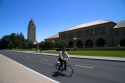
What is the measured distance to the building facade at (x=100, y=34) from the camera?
74.4 m

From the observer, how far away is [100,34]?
8188 cm

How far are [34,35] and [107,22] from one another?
92215mm

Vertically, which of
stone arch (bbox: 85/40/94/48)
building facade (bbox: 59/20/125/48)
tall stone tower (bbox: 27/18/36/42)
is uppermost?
tall stone tower (bbox: 27/18/36/42)

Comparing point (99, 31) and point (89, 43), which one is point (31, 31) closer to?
point (89, 43)

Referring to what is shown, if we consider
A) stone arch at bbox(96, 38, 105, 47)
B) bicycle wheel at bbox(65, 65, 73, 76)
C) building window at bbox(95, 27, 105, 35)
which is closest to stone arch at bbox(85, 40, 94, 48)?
stone arch at bbox(96, 38, 105, 47)

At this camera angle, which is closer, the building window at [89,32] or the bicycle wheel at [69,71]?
the bicycle wheel at [69,71]

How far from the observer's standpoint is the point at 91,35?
287ft

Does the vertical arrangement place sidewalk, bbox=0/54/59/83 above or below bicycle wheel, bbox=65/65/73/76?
below

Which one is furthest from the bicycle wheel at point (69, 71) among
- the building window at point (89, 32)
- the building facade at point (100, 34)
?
the building window at point (89, 32)

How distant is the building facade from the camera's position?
7438 cm

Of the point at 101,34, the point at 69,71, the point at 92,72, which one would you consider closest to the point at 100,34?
the point at 101,34

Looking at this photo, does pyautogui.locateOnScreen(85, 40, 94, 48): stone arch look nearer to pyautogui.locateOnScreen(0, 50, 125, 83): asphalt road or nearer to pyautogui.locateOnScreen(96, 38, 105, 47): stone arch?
pyautogui.locateOnScreen(96, 38, 105, 47): stone arch

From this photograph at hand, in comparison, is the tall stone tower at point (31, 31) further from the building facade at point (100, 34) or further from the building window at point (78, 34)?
the building window at point (78, 34)

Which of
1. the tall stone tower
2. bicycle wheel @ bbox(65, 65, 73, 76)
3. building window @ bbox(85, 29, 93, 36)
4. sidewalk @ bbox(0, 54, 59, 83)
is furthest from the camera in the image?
the tall stone tower
